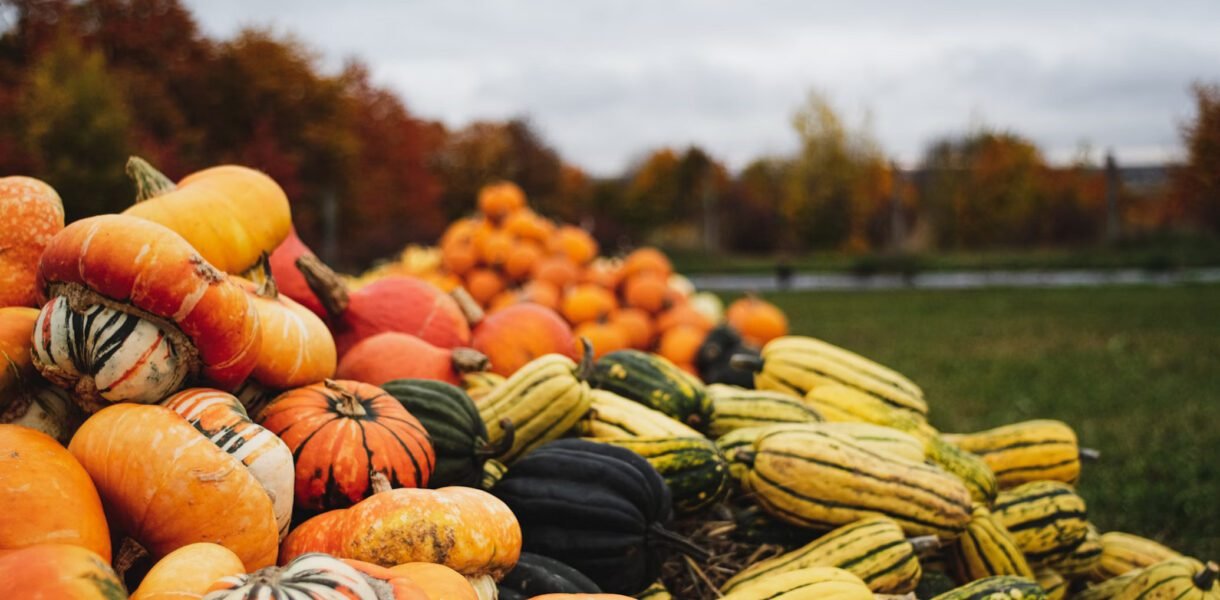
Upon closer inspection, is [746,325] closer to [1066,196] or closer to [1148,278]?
[1148,278]

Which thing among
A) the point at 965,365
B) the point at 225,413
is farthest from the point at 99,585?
the point at 965,365

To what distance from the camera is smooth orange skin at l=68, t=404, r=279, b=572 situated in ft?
5.11

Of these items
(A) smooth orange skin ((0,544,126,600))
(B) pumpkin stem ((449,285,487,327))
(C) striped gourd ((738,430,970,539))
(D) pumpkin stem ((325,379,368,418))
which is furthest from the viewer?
(B) pumpkin stem ((449,285,487,327))

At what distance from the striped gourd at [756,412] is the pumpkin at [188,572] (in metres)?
1.80

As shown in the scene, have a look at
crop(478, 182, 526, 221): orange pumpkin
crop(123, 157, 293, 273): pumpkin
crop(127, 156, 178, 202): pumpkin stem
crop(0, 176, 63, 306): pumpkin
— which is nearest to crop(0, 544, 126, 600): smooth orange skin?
crop(0, 176, 63, 306): pumpkin

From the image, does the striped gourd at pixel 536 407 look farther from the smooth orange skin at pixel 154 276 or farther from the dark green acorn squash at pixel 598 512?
the smooth orange skin at pixel 154 276

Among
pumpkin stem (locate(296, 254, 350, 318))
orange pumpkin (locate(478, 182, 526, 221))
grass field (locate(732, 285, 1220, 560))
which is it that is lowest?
grass field (locate(732, 285, 1220, 560))

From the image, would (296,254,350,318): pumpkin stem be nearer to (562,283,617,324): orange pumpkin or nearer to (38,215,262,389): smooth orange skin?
(38,215,262,389): smooth orange skin

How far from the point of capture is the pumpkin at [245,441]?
1719 mm

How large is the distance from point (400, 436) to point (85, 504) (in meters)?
0.71

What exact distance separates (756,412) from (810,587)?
0.99 meters

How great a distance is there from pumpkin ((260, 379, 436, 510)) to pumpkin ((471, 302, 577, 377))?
49.4 inches

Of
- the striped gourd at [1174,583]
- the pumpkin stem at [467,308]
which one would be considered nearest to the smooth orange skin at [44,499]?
the pumpkin stem at [467,308]

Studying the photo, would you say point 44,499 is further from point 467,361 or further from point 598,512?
point 467,361
